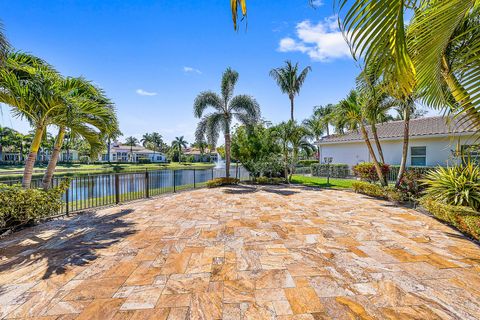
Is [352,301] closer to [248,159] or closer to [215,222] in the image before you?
[215,222]

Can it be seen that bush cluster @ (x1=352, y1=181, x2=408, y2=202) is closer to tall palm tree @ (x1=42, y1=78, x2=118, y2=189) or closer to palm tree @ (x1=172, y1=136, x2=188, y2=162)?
tall palm tree @ (x1=42, y1=78, x2=118, y2=189)

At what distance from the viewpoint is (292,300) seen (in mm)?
2352

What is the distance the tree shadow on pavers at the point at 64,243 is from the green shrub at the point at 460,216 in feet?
21.1

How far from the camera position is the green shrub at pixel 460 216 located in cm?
395

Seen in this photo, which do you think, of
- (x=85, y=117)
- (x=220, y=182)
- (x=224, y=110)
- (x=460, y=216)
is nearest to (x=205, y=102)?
(x=224, y=110)

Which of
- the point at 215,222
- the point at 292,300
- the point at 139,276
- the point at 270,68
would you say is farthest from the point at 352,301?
the point at 270,68

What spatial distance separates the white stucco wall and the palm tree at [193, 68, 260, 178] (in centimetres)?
771

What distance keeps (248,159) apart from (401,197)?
7.31 meters

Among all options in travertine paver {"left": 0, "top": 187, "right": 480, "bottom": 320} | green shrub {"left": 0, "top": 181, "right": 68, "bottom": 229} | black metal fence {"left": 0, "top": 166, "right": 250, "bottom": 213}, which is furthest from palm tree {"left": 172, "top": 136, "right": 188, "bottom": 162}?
travertine paver {"left": 0, "top": 187, "right": 480, "bottom": 320}

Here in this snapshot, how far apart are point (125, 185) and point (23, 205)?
458cm

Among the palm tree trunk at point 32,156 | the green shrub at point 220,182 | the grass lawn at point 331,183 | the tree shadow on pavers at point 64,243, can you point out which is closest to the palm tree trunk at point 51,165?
the palm tree trunk at point 32,156

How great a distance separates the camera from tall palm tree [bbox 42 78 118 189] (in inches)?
196

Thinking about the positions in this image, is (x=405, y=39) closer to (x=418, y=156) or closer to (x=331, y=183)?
(x=331, y=183)

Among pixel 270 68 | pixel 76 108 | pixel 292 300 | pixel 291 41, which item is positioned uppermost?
pixel 270 68
